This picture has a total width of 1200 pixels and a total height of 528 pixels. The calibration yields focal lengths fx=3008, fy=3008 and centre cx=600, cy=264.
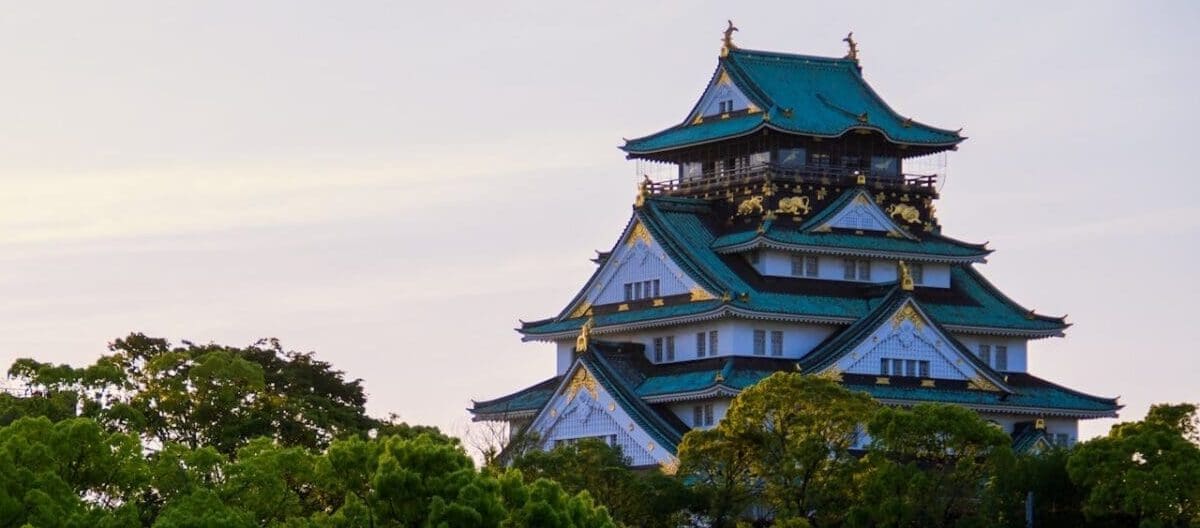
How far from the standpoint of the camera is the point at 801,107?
360ft

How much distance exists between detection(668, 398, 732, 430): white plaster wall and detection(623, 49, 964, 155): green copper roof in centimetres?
1067

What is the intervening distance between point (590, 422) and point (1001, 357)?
16.4 m

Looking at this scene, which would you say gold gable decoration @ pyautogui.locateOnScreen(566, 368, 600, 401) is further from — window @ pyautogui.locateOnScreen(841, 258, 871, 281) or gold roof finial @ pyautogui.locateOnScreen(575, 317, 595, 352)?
window @ pyautogui.locateOnScreen(841, 258, 871, 281)

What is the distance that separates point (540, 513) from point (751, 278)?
122 ft

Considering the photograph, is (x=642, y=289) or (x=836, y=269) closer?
(x=642, y=289)

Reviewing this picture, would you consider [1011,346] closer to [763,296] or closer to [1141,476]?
[763,296]

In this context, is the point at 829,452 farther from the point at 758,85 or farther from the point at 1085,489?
the point at 758,85

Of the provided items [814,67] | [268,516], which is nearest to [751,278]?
[814,67]

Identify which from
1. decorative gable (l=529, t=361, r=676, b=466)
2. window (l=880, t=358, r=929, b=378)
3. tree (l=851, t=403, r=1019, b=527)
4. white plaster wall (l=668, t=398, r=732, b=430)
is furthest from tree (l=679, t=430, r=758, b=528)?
window (l=880, t=358, r=929, b=378)

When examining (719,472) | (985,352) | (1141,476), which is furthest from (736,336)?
(1141,476)

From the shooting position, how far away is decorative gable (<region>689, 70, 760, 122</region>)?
109500 mm

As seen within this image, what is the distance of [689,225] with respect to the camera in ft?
355

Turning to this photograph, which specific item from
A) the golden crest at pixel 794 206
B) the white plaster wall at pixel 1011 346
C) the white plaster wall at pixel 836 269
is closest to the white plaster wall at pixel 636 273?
the white plaster wall at pixel 836 269

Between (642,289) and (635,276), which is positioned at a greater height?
(635,276)
